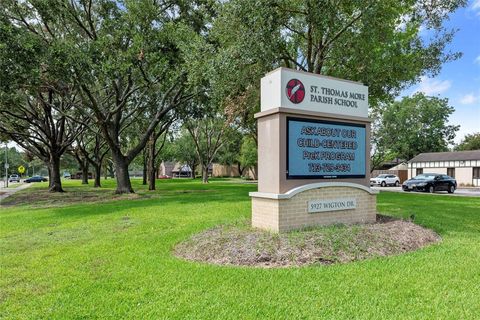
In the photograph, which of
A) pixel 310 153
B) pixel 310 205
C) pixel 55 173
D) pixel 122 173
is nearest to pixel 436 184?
pixel 122 173

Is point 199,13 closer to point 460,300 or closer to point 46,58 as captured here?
point 46,58

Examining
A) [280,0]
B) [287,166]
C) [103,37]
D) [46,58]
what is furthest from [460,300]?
[103,37]

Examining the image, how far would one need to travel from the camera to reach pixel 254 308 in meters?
3.94

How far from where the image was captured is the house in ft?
126

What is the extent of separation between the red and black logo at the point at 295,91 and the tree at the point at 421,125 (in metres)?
51.4

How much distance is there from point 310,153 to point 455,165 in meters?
40.3

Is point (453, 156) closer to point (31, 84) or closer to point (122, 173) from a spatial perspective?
point (122, 173)

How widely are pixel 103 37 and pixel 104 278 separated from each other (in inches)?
565

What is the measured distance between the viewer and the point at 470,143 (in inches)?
2341

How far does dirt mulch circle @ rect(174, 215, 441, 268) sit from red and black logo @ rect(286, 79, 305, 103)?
2.67 m

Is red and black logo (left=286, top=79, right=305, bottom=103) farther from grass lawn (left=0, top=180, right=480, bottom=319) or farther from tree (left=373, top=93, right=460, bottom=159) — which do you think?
tree (left=373, top=93, right=460, bottom=159)

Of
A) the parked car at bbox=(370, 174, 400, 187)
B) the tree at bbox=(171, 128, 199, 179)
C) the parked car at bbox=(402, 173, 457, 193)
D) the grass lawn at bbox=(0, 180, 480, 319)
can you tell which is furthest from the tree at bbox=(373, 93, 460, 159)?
the grass lawn at bbox=(0, 180, 480, 319)

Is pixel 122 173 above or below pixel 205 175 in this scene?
above

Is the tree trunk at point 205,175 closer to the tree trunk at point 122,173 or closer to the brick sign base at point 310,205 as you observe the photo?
the tree trunk at point 122,173
